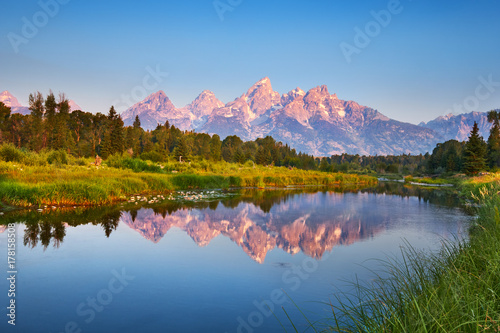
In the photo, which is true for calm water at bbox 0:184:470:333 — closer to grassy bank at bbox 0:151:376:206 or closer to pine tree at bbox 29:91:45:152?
grassy bank at bbox 0:151:376:206

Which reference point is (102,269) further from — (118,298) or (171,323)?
(171,323)

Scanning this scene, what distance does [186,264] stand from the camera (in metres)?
9.08

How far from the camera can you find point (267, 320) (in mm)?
5938

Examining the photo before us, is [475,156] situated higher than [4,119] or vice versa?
[4,119]

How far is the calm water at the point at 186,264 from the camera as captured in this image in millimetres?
5953

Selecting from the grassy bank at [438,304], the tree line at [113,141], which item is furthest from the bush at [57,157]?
the grassy bank at [438,304]

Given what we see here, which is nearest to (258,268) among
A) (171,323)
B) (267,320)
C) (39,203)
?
(267,320)
